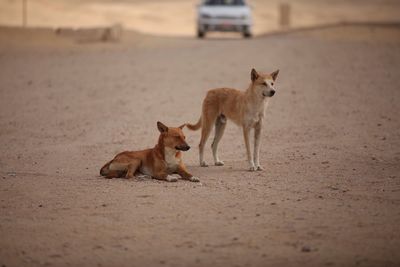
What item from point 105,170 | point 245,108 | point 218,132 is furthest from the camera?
point 218,132

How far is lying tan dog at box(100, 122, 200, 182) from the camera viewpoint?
1093 cm

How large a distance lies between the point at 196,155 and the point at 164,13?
108 ft

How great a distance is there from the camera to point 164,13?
4591 centimetres

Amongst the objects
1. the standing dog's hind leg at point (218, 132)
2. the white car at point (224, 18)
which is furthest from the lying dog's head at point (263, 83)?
the white car at point (224, 18)

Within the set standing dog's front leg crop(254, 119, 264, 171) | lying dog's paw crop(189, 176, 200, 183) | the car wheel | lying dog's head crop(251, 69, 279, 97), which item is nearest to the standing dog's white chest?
lying dog's paw crop(189, 176, 200, 183)

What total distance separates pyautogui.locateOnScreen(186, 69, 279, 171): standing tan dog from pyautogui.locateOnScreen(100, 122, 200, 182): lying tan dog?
3.39 ft

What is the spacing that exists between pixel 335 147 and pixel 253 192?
4.24 meters

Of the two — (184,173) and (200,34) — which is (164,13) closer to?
(200,34)

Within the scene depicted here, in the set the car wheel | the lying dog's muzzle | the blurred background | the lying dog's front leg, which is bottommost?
the lying dog's front leg

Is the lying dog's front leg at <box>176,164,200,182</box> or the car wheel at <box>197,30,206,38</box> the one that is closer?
the lying dog's front leg at <box>176,164,200,182</box>

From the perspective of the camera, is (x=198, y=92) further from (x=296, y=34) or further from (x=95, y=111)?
(x=296, y=34)

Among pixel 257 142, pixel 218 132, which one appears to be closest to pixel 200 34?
pixel 218 132

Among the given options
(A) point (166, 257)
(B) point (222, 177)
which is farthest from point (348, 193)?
(A) point (166, 257)

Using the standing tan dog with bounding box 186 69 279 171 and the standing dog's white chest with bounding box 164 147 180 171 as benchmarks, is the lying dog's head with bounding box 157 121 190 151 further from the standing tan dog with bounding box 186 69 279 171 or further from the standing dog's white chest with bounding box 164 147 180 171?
the standing tan dog with bounding box 186 69 279 171
